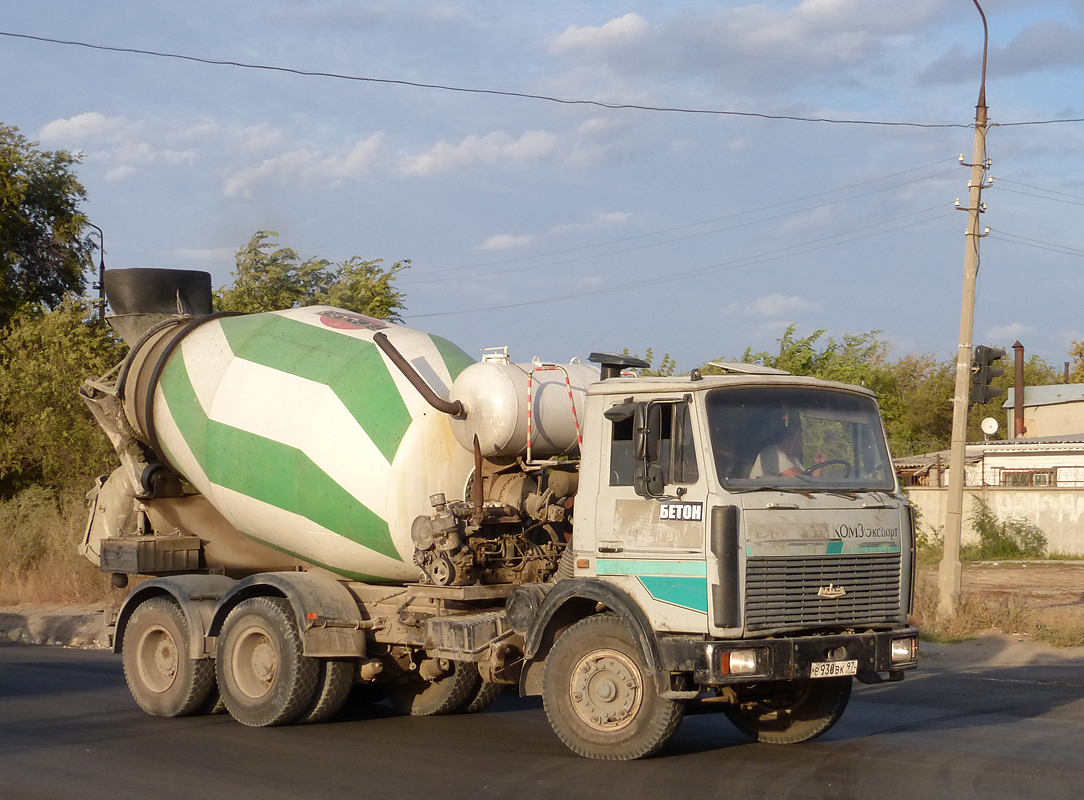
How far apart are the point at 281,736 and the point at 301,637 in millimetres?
744

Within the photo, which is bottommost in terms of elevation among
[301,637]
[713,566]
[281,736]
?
[281,736]

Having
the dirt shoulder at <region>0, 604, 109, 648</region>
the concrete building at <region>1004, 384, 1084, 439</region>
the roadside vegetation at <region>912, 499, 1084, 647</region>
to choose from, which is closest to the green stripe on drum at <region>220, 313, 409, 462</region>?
the dirt shoulder at <region>0, 604, 109, 648</region>

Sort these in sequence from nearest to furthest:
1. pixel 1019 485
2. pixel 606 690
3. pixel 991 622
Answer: pixel 606 690, pixel 991 622, pixel 1019 485

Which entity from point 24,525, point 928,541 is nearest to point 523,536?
point 24,525

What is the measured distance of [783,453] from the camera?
768 cm

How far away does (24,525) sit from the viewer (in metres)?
21.9

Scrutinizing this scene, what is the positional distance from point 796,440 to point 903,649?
4.96ft

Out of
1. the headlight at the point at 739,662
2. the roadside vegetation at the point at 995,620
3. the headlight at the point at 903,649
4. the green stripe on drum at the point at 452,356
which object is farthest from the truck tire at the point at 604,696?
the roadside vegetation at the point at 995,620

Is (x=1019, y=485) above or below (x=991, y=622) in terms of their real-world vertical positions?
above

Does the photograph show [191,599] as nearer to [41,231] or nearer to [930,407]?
[41,231]

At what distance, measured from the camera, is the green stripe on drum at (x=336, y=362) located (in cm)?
914

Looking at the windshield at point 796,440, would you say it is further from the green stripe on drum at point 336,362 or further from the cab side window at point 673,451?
the green stripe on drum at point 336,362

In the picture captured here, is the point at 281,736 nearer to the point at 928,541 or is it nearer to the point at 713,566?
the point at 713,566

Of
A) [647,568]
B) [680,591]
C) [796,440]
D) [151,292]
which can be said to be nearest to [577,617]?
[647,568]
